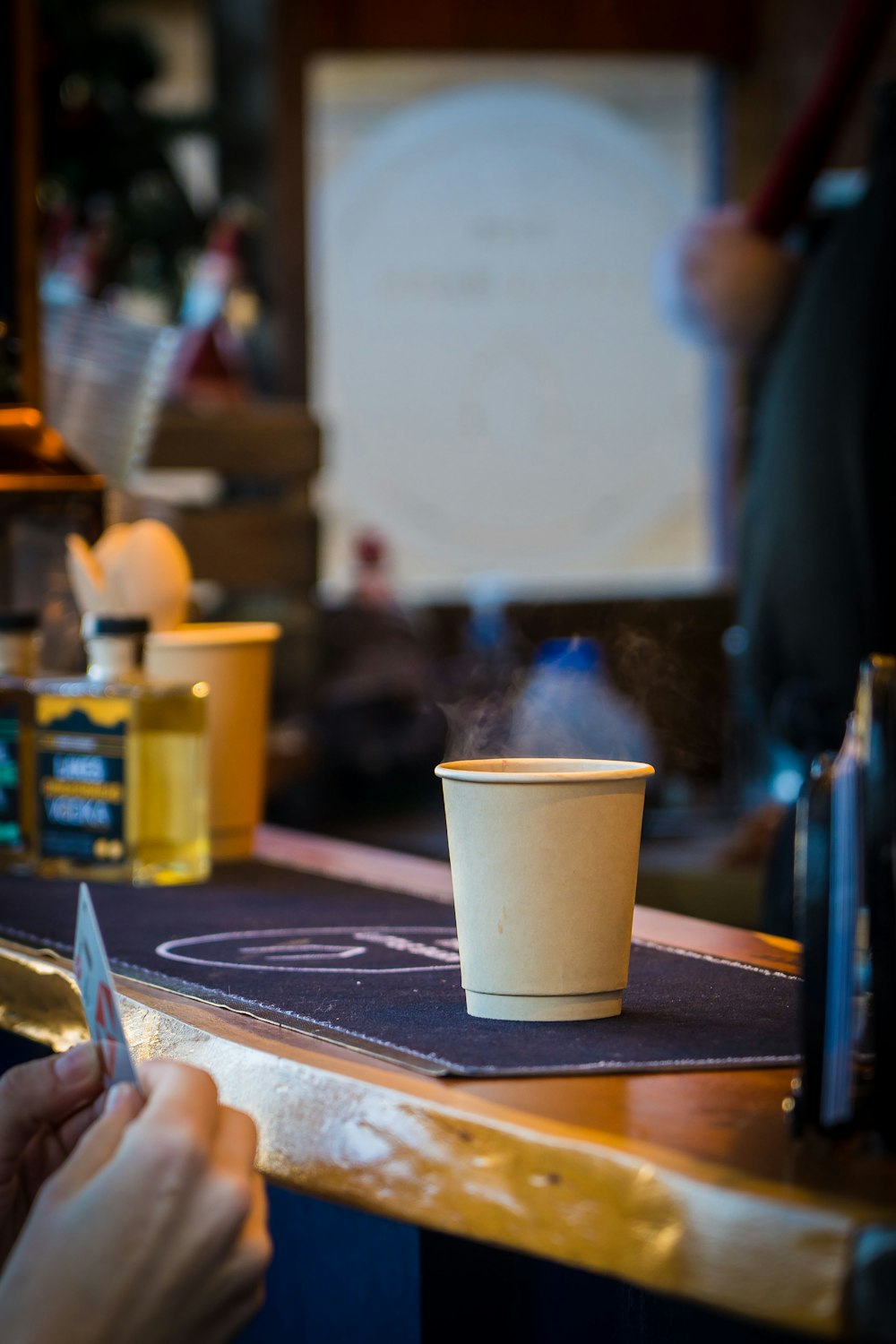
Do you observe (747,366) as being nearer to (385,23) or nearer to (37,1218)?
(385,23)

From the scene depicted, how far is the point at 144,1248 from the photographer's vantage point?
0.58m

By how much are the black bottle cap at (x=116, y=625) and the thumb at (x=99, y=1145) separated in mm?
567

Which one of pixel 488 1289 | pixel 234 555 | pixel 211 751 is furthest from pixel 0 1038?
pixel 234 555

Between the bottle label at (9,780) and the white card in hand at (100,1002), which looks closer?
the white card in hand at (100,1002)

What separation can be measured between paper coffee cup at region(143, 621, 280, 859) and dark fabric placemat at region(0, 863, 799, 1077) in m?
0.10

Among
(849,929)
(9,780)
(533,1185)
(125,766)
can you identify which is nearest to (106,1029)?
(533,1185)

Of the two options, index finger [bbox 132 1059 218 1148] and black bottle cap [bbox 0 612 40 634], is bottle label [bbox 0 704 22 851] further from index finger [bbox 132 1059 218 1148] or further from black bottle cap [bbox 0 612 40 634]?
index finger [bbox 132 1059 218 1148]

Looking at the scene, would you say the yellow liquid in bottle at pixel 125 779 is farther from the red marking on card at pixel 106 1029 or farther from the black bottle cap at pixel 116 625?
the red marking on card at pixel 106 1029

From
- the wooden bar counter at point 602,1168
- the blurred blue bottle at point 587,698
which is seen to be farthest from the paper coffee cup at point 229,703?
the blurred blue bottle at point 587,698

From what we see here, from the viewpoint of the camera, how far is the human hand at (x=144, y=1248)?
0.58m

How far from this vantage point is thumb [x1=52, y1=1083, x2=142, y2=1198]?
2.02 ft

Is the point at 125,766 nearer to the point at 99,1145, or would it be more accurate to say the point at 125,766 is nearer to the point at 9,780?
the point at 9,780

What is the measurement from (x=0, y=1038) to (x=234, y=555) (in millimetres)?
1695

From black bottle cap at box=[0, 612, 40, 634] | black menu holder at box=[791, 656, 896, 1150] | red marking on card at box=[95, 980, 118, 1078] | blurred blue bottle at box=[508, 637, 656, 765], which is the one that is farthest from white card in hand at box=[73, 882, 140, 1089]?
blurred blue bottle at box=[508, 637, 656, 765]
